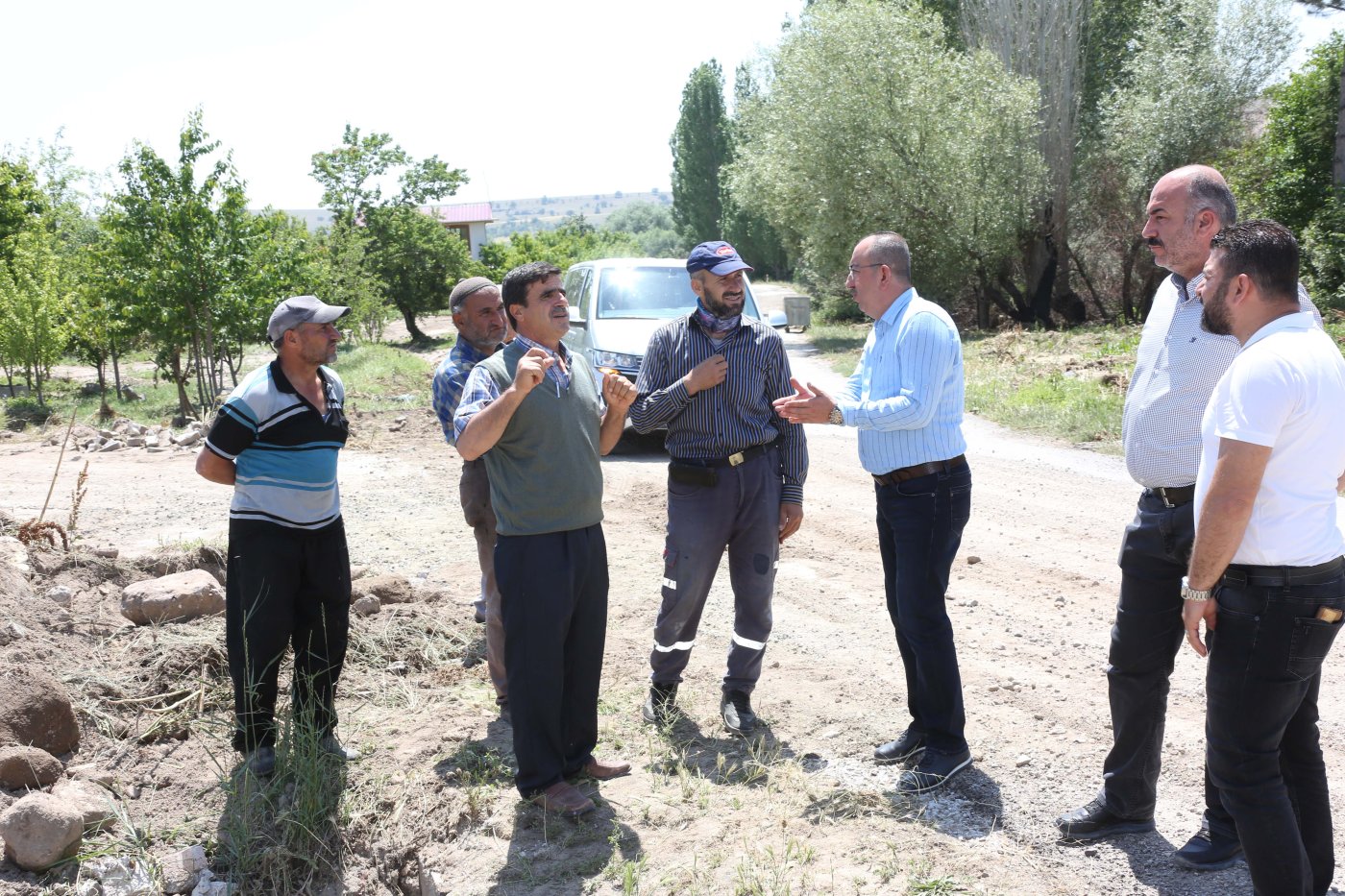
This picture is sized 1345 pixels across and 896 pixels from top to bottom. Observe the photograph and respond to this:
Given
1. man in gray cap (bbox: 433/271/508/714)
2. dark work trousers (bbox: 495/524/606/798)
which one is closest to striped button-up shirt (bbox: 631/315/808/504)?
dark work trousers (bbox: 495/524/606/798)

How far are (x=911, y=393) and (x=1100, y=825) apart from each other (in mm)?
1655

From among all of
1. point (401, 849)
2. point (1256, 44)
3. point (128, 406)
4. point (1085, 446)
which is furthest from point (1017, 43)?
point (401, 849)

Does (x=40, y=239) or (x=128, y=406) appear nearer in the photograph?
(x=128, y=406)

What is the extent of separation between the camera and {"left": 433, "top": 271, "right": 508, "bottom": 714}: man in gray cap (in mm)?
4797

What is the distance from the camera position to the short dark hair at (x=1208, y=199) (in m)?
3.30

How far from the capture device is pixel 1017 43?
26.4 meters

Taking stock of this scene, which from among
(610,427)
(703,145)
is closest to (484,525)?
(610,427)

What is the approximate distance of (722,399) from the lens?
4.46 metres

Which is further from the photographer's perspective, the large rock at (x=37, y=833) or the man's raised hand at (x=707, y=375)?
the man's raised hand at (x=707, y=375)

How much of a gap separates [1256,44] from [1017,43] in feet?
17.7

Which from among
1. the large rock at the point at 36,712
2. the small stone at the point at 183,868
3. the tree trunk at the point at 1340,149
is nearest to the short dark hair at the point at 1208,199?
the small stone at the point at 183,868

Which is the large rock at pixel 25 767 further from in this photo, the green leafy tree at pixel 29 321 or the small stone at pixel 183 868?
the green leafy tree at pixel 29 321

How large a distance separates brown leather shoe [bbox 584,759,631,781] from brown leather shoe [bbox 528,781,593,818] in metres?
0.28

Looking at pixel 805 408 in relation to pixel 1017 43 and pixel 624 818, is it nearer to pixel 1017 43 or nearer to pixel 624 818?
pixel 624 818
